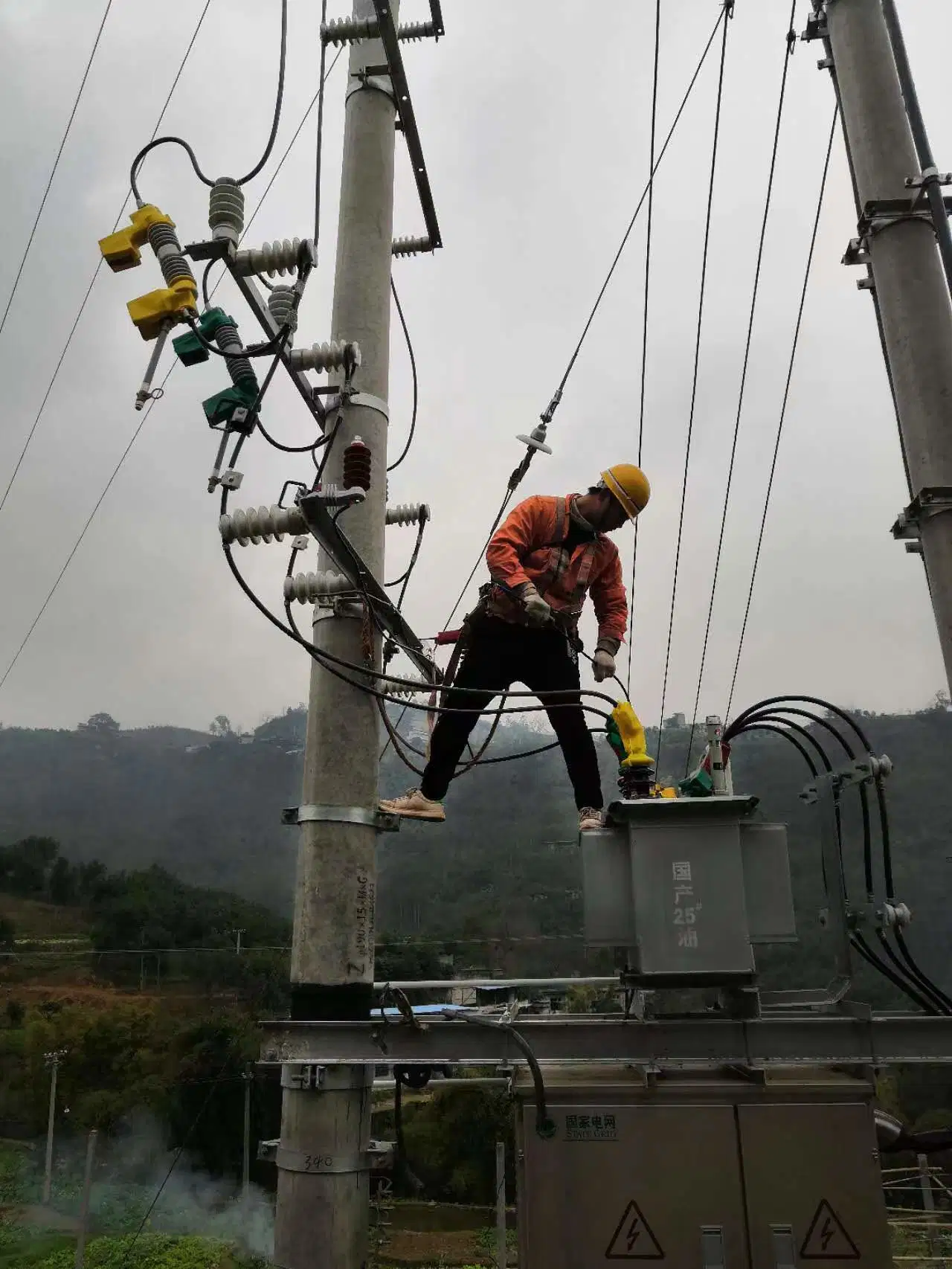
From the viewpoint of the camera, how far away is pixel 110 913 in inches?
2282

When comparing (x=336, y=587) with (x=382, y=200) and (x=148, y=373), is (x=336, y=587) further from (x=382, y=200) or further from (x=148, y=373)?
(x=382, y=200)

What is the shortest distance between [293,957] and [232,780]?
88.2m

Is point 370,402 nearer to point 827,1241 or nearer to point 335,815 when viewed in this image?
point 335,815

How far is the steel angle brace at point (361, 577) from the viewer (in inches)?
102

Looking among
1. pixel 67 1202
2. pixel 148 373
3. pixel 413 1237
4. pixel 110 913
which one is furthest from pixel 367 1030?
pixel 110 913

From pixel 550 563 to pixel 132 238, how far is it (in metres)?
1.99

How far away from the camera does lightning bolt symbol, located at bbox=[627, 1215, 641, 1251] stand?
245cm

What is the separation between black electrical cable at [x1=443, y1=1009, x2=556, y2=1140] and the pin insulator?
1.67 m

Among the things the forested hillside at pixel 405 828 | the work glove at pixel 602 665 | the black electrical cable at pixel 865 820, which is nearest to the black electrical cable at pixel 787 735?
the black electrical cable at pixel 865 820

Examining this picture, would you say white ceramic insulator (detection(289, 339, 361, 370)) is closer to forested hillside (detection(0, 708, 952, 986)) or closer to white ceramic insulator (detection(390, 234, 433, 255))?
white ceramic insulator (detection(390, 234, 433, 255))

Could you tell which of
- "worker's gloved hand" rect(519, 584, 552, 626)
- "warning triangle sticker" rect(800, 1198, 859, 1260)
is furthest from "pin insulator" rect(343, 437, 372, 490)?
"warning triangle sticker" rect(800, 1198, 859, 1260)

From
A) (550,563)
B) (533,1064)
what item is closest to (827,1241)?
(533,1064)

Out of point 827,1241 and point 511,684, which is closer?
point 827,1241

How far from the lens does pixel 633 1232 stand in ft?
8.07
